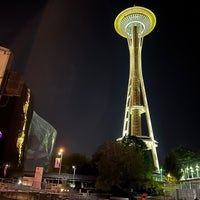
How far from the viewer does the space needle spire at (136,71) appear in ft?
245

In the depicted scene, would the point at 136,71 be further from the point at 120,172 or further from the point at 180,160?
the point at 120,172

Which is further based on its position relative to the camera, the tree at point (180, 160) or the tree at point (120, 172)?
the tree at point (180, 160)

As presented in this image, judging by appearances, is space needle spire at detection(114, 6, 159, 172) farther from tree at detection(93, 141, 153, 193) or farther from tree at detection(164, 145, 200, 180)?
tree at detection(93, 141, 153, 193)

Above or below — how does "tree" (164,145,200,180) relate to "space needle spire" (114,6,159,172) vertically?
below

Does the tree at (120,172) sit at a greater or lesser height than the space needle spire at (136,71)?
lesser

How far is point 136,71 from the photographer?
260 feet

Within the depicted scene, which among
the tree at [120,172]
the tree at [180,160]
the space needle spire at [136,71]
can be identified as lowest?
the tree at [120,172]

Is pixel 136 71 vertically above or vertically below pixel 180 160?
above

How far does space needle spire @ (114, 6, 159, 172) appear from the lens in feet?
245

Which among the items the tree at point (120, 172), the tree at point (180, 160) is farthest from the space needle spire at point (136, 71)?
the tree at point (120, 172)

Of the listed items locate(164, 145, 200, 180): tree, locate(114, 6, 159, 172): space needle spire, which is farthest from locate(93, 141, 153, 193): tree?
locate(164, 145, 200, 180): tree

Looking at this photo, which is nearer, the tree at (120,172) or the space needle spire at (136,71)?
the tree at (120,172)

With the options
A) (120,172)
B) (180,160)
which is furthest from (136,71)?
(120,172)

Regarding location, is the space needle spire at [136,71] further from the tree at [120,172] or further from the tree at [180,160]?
the tree at [120,172]
